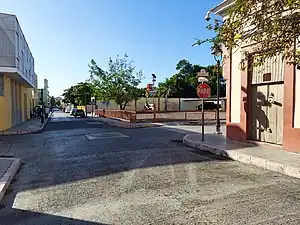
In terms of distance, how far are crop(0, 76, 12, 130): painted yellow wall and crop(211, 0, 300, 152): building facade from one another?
1490cm

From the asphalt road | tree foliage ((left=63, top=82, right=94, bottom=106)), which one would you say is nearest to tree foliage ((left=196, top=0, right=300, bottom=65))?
the asphalt road

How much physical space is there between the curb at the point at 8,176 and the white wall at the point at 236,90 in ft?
26.1

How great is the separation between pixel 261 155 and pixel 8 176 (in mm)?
6644

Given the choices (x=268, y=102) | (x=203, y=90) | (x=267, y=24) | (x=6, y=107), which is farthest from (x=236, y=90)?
(x=6, y=107)

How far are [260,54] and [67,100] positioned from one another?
93136 mm

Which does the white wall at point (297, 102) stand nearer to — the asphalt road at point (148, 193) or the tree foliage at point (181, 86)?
the asphalt road at point (148, 193)

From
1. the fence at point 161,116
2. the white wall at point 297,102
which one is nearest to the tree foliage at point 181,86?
the fence at point 161,116

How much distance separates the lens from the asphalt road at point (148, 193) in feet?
13.7

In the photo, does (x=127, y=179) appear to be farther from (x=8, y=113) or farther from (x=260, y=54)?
(x=8, y=113)

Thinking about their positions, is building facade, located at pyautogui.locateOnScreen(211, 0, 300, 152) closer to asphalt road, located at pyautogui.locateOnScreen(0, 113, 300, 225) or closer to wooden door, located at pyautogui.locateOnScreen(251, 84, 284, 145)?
wooden door, located at pyautogui.locateOnScreen(251, 84, 284, 145)

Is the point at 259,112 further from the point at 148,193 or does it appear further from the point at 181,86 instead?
the point at 181,86

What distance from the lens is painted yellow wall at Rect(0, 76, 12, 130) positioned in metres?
18.9

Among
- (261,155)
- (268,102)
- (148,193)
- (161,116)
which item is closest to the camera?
(148,193)

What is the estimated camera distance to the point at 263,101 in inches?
392
